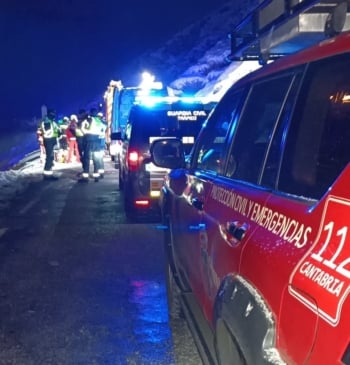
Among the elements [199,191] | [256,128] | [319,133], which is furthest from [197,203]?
[319,133]

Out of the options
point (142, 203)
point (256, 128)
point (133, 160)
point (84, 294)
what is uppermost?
point (256, 128)

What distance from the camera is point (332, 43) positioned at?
1.98 m

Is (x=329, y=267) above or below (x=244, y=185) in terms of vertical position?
below

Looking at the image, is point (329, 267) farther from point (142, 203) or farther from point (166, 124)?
point (166, 124)

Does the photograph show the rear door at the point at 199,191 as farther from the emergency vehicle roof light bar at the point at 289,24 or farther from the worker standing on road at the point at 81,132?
the worker standing on road at the point at 81,132

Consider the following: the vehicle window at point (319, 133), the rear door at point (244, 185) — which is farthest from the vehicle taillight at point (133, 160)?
the vehicle window at point (319, 133)

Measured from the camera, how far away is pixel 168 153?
448 cm

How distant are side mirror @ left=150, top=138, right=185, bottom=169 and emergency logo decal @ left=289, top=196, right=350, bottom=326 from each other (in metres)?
2.82

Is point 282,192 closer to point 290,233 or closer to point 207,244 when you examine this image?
point 290,233

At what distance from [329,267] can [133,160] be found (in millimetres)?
6808

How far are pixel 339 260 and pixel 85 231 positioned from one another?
6971 millimetres

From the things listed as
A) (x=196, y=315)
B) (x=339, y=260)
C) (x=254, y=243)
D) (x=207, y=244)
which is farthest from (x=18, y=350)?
(x=339, y=260)

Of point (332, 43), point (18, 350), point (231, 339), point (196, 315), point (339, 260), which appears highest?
point (332, 43)

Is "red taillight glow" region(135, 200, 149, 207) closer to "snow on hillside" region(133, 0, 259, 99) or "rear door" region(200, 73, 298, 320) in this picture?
"rear door" region(200, 73, 298, 320)
